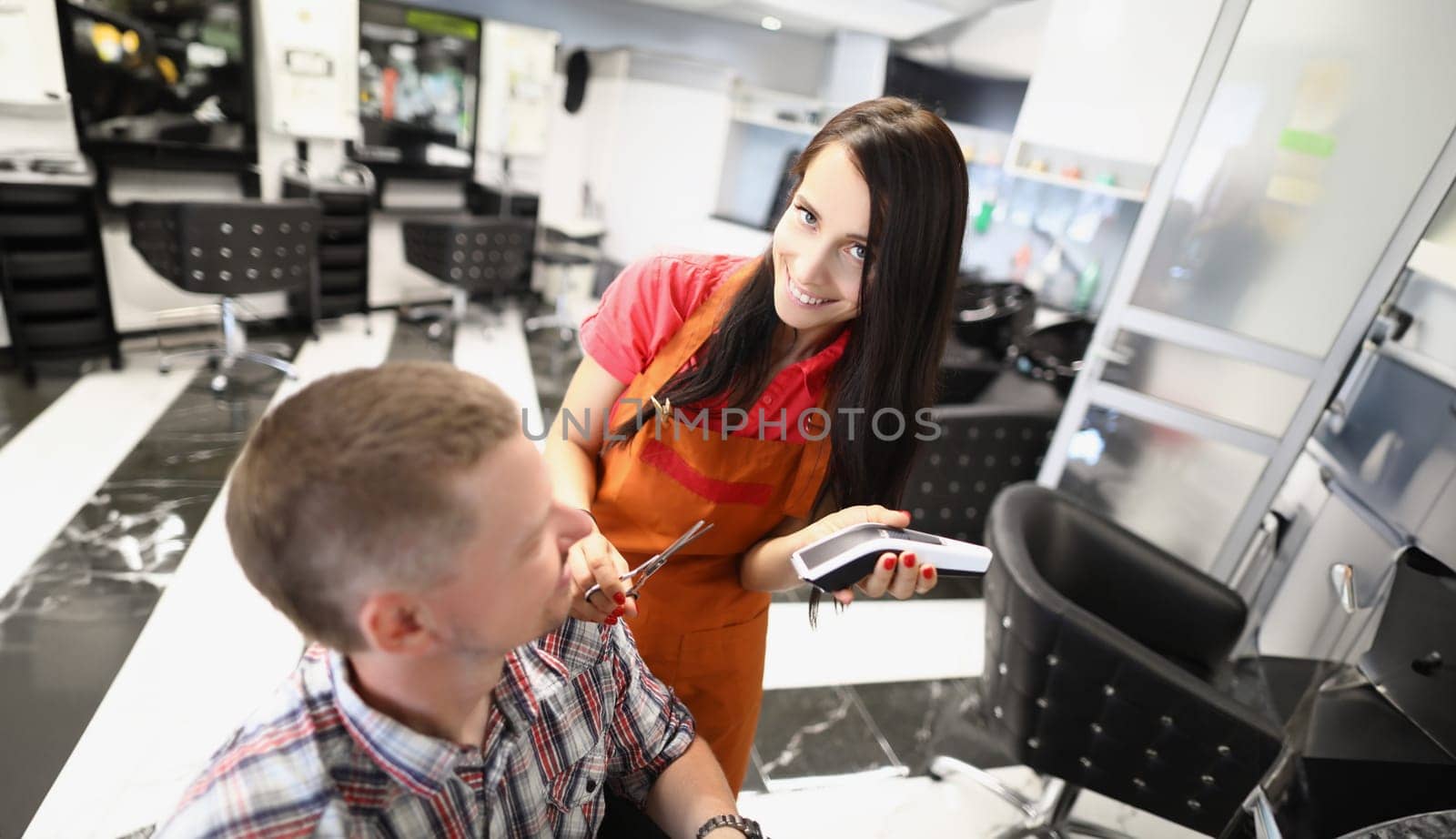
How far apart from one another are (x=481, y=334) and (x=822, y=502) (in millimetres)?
4309

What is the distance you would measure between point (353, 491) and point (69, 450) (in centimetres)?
324


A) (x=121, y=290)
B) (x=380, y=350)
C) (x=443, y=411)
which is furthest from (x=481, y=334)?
(x=443, y=411)

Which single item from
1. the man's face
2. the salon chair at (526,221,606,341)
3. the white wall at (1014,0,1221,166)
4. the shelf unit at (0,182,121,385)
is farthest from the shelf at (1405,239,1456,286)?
the shelf unit at (0,182,121,385)

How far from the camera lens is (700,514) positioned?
1.10 m

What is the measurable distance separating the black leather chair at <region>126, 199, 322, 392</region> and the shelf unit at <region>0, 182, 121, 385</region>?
20cm

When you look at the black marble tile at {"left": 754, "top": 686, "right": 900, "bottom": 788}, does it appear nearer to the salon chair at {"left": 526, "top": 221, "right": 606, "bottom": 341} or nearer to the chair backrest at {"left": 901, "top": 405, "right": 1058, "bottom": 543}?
the chair backrest at {"left": 901, "top": 405, "right": 1058, "bottom": 543}

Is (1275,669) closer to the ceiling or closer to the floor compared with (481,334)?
closer to the ceiling

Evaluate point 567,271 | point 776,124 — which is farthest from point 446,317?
point 776,124

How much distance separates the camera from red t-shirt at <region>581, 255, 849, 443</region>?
1.09 meters

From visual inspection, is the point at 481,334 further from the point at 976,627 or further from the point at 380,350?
the point at 976,627

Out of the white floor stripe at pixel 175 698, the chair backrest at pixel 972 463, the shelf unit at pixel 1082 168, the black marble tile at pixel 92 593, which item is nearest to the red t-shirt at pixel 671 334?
the white floor stripe at pixel 175 698

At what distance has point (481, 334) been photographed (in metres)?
4.98

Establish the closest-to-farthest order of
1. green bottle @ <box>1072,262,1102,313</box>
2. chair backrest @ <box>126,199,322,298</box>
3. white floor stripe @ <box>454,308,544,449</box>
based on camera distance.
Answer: chair backrest @ <box>126,199,322,298</box> < white floor stripe @ <box>454,308,544,449</box> < green bottle @ <box>1072,262,1102,313</box>

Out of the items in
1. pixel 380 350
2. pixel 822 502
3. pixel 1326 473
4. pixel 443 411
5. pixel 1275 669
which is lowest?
pixel 380 350
